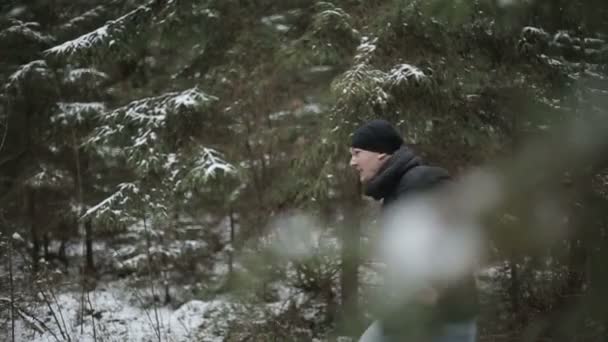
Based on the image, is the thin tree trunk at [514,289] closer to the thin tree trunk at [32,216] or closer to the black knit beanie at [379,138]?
the black knit beanie at [379,138]

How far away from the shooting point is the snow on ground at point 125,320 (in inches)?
280

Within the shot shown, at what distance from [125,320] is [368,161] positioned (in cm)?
698

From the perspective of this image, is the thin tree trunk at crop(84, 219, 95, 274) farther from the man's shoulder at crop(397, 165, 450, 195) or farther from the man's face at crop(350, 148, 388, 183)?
the man's shoulder at crop(397, 165, 450, 195)

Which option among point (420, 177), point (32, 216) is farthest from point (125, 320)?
point (420, 177)

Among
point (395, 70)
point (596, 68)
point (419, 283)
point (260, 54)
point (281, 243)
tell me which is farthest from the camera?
point (260, 54)

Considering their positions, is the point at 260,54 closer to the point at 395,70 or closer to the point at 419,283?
the point at 395,70

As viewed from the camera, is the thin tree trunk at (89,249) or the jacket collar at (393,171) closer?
the jacket collar at (393,171)

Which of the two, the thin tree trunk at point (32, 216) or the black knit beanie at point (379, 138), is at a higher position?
the black knit beanie at point (379, 138)

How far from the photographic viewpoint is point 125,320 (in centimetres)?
845

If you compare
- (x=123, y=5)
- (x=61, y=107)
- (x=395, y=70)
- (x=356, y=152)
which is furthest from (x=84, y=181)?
(x=356, y=152)

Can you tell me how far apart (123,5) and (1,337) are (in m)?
5.06

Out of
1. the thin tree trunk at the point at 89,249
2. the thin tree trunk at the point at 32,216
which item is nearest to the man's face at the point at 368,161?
the thin tree trunk at the point at 89,249

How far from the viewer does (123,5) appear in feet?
27.7

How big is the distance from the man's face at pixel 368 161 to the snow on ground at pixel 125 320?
467cm
